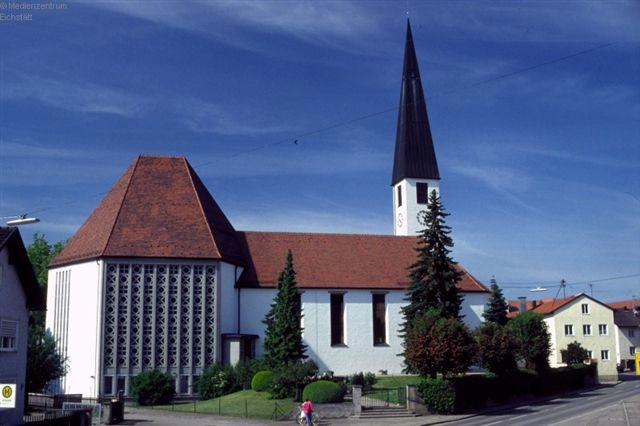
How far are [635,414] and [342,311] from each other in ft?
88.6

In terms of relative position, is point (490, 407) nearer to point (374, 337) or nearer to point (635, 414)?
point (635, 414)

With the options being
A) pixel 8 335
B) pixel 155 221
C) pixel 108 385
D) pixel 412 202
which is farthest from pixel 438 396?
pixel 412 202

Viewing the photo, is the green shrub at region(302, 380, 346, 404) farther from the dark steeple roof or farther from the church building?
the dark steeple roof

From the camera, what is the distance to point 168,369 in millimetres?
47500

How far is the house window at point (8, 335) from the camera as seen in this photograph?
28062 millimetres

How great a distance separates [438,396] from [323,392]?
623 cm

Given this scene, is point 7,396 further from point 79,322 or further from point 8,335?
point 79,322

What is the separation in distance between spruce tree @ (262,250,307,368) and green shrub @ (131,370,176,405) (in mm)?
6670

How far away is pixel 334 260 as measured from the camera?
5841 cm

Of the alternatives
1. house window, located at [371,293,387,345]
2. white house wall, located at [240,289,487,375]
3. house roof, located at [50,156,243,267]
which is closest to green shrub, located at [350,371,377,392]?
white house wall, located at [240,289,487,375]

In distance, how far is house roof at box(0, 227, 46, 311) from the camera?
28328 millimetres

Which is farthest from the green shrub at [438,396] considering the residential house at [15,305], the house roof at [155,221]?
the residential house at [15,305]

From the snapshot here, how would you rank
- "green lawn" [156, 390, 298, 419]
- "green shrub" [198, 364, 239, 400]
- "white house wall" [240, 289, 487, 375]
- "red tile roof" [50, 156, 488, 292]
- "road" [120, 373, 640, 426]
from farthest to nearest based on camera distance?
"white house wall" [240, 289, 487, 375], "red tile roof" [50, 156, 488, 292], "green shrub" [198, 364, 239, 400], "green lawn" [156, 390, 298, 419], "road" [120, 373, 640, 426]

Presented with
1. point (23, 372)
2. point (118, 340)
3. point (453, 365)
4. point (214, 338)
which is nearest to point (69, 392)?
point (118, 340)
